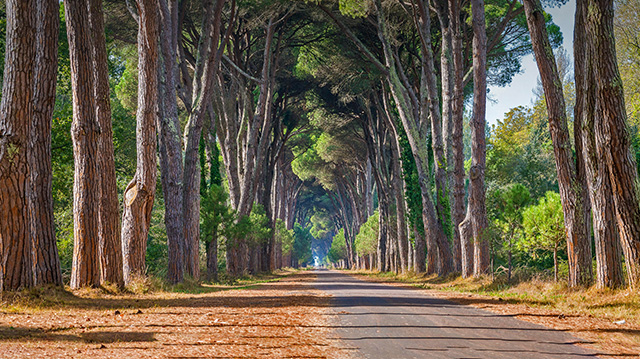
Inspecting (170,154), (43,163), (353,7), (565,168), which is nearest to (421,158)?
(353,7)

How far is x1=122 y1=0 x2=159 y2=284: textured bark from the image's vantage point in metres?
12.3

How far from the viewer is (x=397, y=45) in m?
22.3

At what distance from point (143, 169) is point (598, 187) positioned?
935 centimetres

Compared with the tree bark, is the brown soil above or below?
below

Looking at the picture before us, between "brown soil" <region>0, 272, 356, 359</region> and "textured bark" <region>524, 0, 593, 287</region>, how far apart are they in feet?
17.0

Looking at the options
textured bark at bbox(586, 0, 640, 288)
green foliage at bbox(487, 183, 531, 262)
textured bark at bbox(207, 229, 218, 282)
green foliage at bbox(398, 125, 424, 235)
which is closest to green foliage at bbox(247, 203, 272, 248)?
textured bark at bbox(207, 229, 218, 282)

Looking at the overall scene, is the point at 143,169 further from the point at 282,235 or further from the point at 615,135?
the point at 282,235

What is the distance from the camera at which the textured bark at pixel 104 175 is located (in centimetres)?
1105

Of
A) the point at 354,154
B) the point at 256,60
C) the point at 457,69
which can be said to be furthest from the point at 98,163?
the point at 354,154

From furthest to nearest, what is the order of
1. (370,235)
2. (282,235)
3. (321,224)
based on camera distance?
(321,224)
(282,235)
(370,235)

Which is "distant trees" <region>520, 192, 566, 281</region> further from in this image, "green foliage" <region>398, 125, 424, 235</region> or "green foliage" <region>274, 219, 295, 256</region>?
"green foliage" <region>274, 219, 295, 256</region>

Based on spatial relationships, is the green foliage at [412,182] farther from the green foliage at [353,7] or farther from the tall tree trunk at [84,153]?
the tall tree trunk at [84,153]

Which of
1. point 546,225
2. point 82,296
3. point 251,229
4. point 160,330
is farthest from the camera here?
point 251,229

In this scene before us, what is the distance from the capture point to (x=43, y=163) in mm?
9641
